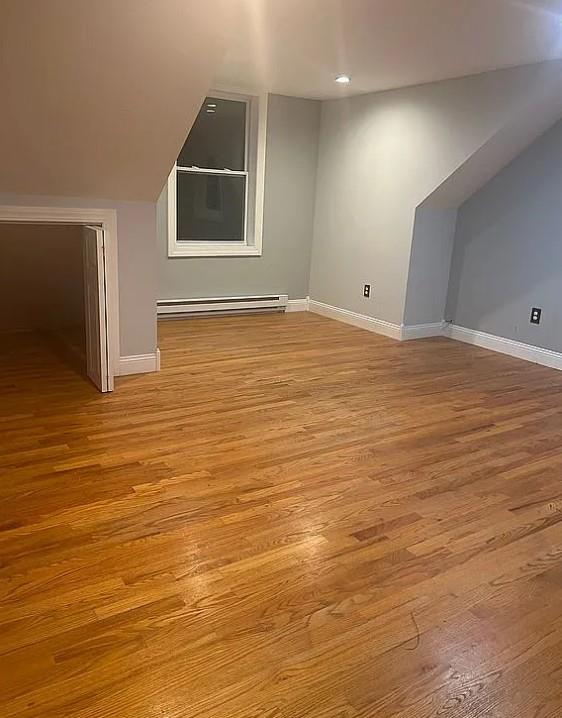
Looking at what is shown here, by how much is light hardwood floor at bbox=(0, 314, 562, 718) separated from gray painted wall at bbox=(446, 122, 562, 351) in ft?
3.66

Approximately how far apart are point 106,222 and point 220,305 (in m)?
2.37

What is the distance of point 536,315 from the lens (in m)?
4.81

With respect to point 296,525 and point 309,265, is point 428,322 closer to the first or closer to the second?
point 309,265

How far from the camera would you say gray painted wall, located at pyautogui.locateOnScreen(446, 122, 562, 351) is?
4598 mm

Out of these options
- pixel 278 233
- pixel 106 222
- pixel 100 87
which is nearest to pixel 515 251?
pixel 278 233

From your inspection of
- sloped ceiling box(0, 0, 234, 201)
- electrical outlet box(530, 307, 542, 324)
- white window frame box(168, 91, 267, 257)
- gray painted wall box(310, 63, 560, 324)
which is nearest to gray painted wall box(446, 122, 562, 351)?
electrical outlet box(530, 307, 542, 324)

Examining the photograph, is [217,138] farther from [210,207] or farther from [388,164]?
[388,164]

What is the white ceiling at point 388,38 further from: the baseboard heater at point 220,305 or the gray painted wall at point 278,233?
the baseboard heater at point 220,305

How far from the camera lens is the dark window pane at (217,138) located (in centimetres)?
569

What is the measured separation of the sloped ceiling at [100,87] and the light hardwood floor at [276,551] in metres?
1.33

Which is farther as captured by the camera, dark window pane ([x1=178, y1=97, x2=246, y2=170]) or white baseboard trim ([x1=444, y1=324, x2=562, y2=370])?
dark window pane ([x1=178, y1=97, x2=246, y2=170])

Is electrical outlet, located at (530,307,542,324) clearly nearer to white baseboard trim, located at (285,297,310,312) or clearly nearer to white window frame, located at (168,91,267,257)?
white baseboard trim, located at (285,297,310,312)

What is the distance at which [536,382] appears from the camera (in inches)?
171

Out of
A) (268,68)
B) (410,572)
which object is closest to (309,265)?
(268,68)
